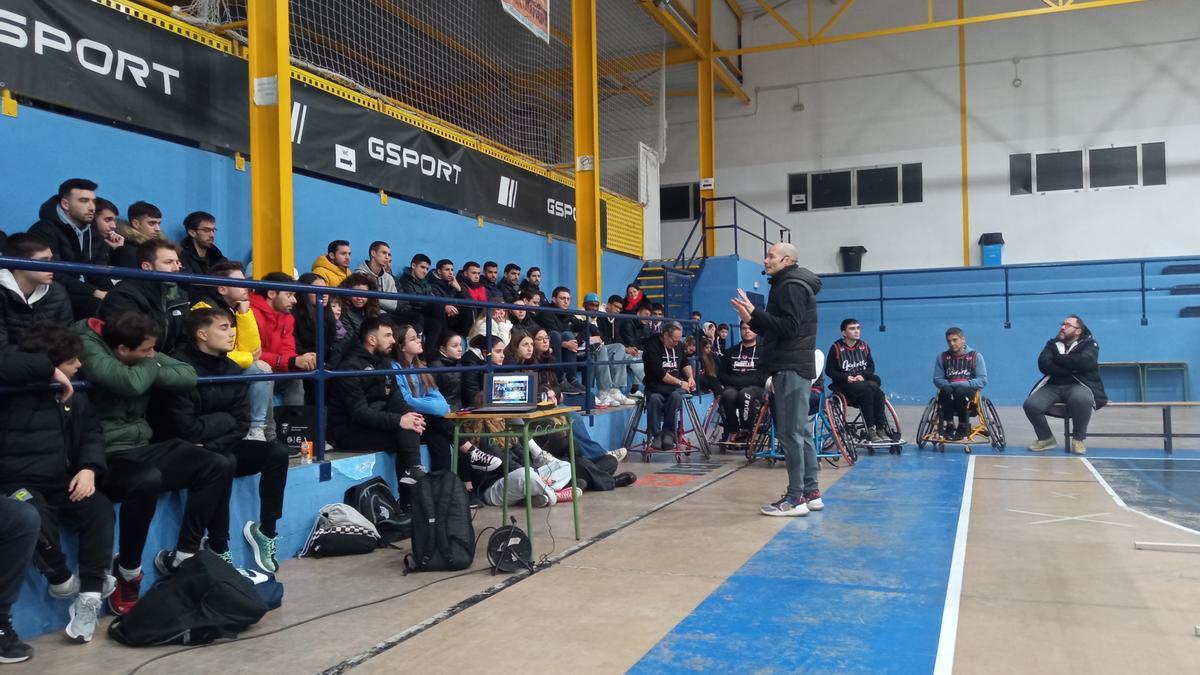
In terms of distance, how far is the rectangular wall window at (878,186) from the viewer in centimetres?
1714

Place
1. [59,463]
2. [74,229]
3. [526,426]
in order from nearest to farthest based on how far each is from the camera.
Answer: [59,463]
[526,426]
[74,229]

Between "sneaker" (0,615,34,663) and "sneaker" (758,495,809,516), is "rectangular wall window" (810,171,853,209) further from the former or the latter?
"sneaker" (0,615,34,663)

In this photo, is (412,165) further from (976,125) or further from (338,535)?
(976,125)

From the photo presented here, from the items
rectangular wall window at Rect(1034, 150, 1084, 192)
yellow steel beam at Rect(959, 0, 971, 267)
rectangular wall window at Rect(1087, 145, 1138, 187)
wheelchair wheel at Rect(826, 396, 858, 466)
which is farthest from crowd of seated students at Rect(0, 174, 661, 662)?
rectangular wall window at Rect(1087, 145, 1138, 187)

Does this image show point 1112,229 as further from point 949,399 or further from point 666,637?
point 666,637

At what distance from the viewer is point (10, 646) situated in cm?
283

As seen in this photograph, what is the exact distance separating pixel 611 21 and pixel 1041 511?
1098cm

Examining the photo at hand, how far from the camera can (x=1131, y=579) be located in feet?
12.5

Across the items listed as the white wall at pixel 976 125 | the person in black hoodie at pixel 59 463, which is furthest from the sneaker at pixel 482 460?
the white wall at pixel 976 125

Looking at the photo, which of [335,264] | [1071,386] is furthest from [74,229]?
[1071,386]

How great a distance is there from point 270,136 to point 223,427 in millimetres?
3411

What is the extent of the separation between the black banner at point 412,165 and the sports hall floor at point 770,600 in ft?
13.2

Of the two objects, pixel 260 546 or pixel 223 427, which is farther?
pixel 260 546

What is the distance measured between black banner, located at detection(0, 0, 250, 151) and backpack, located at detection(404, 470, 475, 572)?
146 inches
